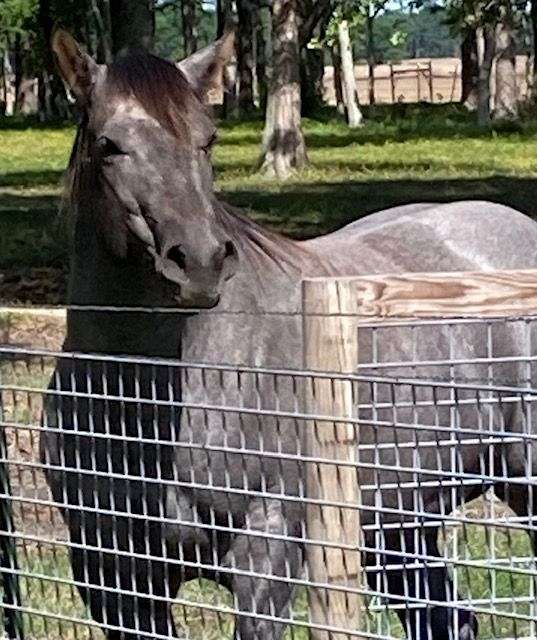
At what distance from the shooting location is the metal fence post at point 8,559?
209 inches

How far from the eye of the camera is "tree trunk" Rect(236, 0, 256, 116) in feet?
177

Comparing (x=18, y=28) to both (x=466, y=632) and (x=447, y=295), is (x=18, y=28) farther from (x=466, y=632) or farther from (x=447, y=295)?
(x=447, y=295)

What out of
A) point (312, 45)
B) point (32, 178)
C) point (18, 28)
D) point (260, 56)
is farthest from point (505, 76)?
point (260, 56)

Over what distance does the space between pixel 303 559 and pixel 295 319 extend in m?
0.85

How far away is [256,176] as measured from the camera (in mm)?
25234

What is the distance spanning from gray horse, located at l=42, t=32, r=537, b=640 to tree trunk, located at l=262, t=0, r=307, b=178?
19.1m

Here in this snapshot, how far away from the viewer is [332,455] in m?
4.65

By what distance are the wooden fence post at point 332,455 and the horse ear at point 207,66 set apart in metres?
1.26

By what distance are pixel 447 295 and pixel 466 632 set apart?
1.55 meters

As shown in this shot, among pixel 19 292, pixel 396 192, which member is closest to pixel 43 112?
pixel 396 192

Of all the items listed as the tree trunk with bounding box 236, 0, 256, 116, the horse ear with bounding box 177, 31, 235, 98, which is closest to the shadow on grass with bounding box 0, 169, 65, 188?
the horse ear with bounding box 177, 31, 235, 98

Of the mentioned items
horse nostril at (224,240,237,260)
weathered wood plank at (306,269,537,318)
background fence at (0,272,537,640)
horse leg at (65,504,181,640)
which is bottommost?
horse leg at (65,504,181,640)

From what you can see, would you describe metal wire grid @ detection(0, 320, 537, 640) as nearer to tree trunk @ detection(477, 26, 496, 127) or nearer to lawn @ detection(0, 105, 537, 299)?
lawn @ detection(0, 105, 537, 299)

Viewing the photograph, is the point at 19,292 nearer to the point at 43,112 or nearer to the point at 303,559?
the point at 303,559
